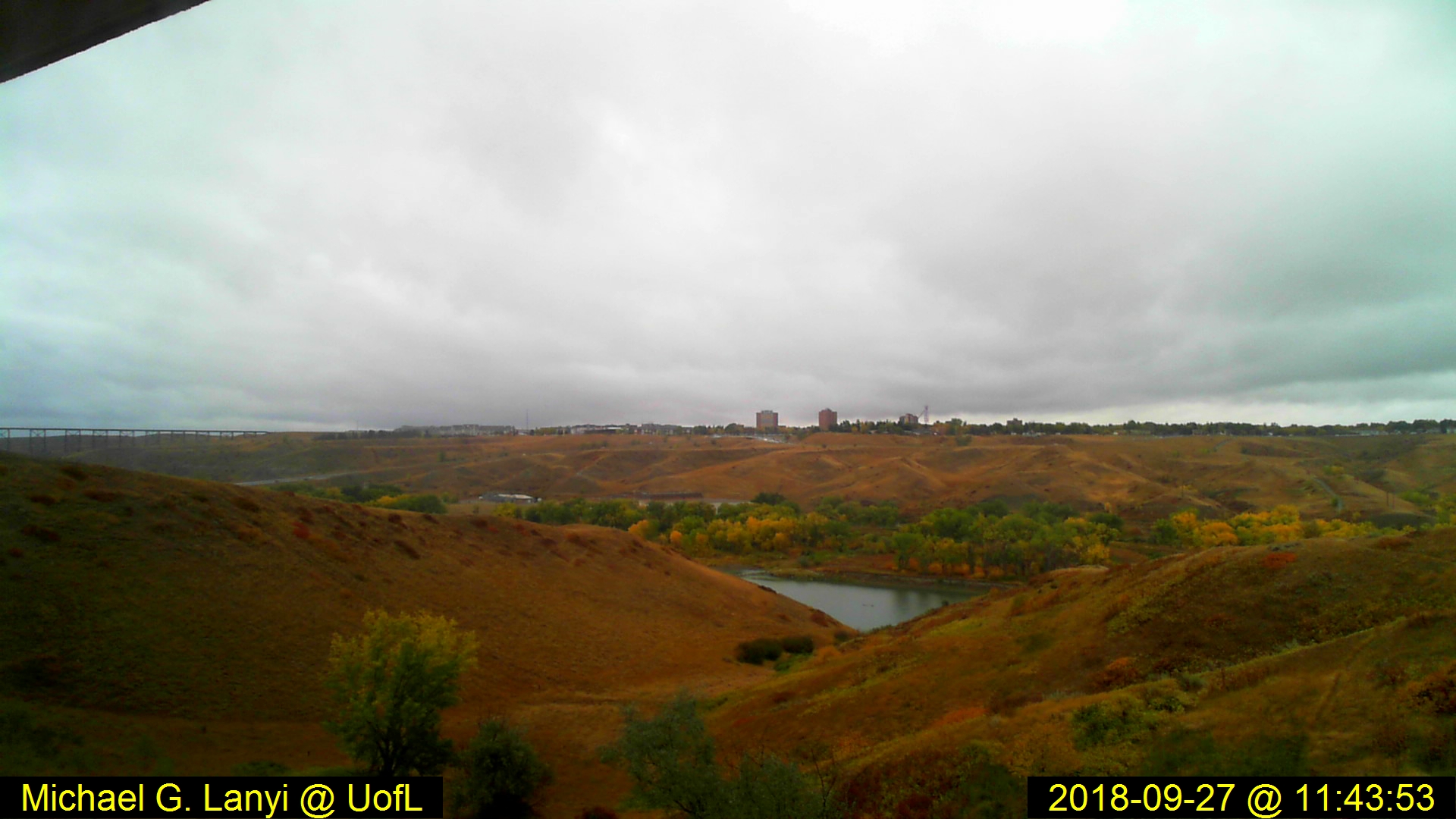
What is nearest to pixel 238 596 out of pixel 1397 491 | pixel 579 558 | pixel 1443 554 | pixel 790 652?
pixel 579 558

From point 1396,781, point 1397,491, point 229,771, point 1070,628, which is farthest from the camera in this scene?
point 1397,491

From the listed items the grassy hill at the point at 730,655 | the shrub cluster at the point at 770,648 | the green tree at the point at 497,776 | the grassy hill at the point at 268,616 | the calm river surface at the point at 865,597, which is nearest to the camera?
the grassy hill at the point at 730,655

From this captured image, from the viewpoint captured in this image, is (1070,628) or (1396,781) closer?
(1396,781)

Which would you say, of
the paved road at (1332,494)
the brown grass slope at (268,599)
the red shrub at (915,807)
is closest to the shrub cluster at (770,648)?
the brown grass slope at (268,599)

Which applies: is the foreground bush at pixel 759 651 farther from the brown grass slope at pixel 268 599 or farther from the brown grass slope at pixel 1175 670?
the brown grass slope at pixel 1175 670

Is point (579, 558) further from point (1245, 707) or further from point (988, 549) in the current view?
point (988, 549)

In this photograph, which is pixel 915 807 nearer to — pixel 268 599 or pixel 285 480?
pixel 268 599
